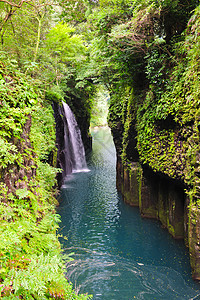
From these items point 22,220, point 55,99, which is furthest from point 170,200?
point 55,99

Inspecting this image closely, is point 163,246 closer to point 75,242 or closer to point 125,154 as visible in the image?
point 75,242

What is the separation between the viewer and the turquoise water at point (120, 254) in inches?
208

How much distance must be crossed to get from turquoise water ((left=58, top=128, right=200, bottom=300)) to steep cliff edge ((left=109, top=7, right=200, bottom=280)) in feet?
1.90

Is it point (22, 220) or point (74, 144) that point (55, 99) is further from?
point (22, 220)

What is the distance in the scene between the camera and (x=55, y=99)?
12055 mm

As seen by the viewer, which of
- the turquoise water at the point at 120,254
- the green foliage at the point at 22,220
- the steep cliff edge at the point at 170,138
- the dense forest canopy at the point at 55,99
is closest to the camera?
the green foliage at the point at 22,220

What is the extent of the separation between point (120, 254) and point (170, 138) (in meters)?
4.24

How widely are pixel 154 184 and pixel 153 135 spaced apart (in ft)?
7.48

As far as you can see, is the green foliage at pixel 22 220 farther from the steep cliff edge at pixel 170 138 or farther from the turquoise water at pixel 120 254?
the steep cliff edge at pixel 170 138

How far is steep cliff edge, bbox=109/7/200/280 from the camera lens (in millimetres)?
5059

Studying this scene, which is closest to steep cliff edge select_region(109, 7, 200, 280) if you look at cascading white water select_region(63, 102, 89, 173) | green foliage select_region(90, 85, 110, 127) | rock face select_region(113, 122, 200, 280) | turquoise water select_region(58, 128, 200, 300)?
rock face select_region(113, 122, 200, 280)

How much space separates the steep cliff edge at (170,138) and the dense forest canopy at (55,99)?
0.04 metres

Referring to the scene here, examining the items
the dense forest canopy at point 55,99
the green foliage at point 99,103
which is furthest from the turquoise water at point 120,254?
the green foliage at point 99,103

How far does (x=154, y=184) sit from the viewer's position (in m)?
8.68
